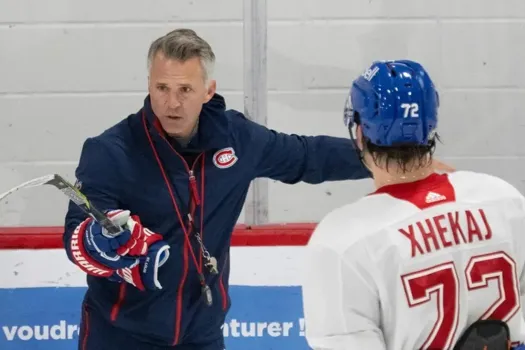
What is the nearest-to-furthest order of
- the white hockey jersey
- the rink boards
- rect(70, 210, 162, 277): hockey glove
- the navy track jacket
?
the white hockey jersey, rect(70, 210, 162, 277): hockey glove, the navy track jacket, the rink boards

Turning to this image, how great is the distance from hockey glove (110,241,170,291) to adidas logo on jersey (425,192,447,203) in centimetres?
70

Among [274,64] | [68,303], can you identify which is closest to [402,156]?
[274,64]

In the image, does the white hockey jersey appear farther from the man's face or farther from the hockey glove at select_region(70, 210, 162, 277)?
the man's face

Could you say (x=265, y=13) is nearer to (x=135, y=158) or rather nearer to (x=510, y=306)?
(x=135, y=158)

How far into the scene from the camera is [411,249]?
4.01 feet

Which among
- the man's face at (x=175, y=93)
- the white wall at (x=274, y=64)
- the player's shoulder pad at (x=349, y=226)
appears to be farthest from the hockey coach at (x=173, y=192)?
the white wall at (x=274, y=64)

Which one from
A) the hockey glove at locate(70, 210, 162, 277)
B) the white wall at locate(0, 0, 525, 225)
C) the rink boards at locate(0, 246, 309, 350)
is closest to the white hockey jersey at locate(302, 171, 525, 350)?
the hockey glove at locate(70, 210, 162, 277)

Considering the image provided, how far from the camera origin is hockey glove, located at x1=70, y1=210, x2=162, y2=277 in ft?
5.61

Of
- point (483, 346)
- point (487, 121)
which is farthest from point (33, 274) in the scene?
point (483, 346)

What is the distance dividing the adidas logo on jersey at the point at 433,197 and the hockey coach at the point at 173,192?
29.6 inches

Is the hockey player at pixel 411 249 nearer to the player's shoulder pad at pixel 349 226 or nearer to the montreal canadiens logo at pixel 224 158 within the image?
the player's shoulder pad at pixel 349 226

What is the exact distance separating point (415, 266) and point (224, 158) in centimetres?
92

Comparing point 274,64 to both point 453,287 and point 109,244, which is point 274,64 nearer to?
point 109,244

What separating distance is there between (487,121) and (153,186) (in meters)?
1.47
